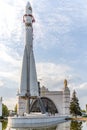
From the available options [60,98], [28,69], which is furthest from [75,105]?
[28,69]

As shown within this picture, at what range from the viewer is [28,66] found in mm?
47531

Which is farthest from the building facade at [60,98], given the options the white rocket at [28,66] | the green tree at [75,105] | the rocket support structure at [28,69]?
the white rocket at [28,66]

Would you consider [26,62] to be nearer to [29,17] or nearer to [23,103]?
A: [29,17]

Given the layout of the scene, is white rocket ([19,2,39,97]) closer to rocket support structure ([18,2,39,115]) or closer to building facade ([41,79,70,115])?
rocket support structure ([18,2,39,115])

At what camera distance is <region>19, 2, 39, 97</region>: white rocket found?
153ft

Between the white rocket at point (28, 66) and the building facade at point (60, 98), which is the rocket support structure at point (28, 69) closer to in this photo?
→ the white rocket at point (28, 66)

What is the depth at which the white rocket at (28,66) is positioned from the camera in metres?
46.5

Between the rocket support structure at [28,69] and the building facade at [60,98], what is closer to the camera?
the rocket support structure at [28,69]

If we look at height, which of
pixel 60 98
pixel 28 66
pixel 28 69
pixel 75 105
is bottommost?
pixel 75 105

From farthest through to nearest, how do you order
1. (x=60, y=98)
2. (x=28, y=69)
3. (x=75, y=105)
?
(x=60, y=98) < (x=75, y=105) < (x=28, y=69)

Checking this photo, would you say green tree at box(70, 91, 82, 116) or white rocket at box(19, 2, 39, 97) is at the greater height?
white rocket at box(19, 2, 39, 97)

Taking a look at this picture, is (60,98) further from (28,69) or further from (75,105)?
(28,69)

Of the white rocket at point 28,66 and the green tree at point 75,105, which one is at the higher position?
the white rocket at point 28,66

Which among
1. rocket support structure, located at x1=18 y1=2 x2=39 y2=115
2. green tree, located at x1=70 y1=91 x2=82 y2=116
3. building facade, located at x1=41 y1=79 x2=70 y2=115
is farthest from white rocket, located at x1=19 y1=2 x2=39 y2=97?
building facade, located at x1=41 y1=79 x2=70 y2=115
